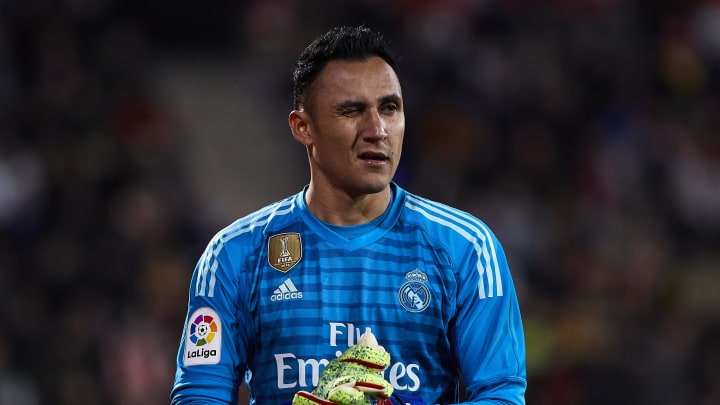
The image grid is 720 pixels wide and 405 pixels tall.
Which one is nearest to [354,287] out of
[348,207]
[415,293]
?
[415,293]

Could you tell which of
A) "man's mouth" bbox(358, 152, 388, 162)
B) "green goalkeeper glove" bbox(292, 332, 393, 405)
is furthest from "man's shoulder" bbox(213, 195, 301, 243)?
"green goalkeeper glove" bbox(292, 332, 393, 405)

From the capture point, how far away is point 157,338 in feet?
30.3

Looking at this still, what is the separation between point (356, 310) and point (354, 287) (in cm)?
8

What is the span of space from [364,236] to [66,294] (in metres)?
5.92

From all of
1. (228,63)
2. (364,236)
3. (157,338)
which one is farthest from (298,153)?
(364,236)

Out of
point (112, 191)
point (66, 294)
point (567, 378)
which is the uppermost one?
point (112, 191)

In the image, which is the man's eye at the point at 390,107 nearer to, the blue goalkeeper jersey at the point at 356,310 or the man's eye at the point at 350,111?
the man's eye at the point at 350,111

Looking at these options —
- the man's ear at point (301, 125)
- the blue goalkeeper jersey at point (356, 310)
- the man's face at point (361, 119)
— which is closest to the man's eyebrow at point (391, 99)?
the man's face at point (361, 119)

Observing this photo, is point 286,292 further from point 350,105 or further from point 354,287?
point 350,105

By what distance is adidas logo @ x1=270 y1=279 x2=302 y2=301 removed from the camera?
380 centimetres

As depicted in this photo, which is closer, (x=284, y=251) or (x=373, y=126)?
(x=373, y=126)

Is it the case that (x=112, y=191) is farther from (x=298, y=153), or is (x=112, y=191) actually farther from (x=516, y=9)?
(x=516, y=9)

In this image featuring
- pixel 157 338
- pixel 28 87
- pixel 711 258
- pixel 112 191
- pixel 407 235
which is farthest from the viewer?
pixel 711 258

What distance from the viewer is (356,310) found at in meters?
3.76
